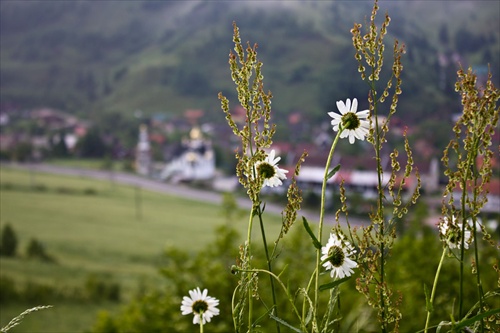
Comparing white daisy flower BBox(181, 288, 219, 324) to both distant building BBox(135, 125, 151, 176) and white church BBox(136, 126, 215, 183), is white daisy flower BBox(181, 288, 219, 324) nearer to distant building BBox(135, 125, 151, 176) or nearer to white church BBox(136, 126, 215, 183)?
white church BBox(136, 126, 215, 183)

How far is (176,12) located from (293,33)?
3.07 meters

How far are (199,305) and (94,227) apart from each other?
14.2 m

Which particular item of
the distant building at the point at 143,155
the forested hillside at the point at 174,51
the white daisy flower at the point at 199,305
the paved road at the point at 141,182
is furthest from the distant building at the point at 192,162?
the white daisy flower at the point at 199,305

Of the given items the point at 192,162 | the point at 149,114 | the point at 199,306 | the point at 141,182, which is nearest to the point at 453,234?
the point at 199,306

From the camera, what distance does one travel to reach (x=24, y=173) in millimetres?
14609

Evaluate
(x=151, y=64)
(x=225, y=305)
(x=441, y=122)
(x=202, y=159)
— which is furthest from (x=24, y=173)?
(x=225, y=305)

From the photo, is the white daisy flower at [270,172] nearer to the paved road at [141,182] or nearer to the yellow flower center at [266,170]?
Result: the yellow flower center at [266,170]

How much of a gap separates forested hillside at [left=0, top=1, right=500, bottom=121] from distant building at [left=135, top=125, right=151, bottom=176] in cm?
112

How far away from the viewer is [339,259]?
55 centimetres

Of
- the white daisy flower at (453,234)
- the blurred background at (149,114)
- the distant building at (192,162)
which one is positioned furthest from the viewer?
the distant building at (192,162)

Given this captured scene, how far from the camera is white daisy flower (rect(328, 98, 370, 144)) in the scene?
54cm

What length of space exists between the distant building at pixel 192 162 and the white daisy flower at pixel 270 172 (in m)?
15.5

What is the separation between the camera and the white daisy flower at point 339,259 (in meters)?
0.54

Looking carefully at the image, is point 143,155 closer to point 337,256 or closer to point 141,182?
point 141,182
